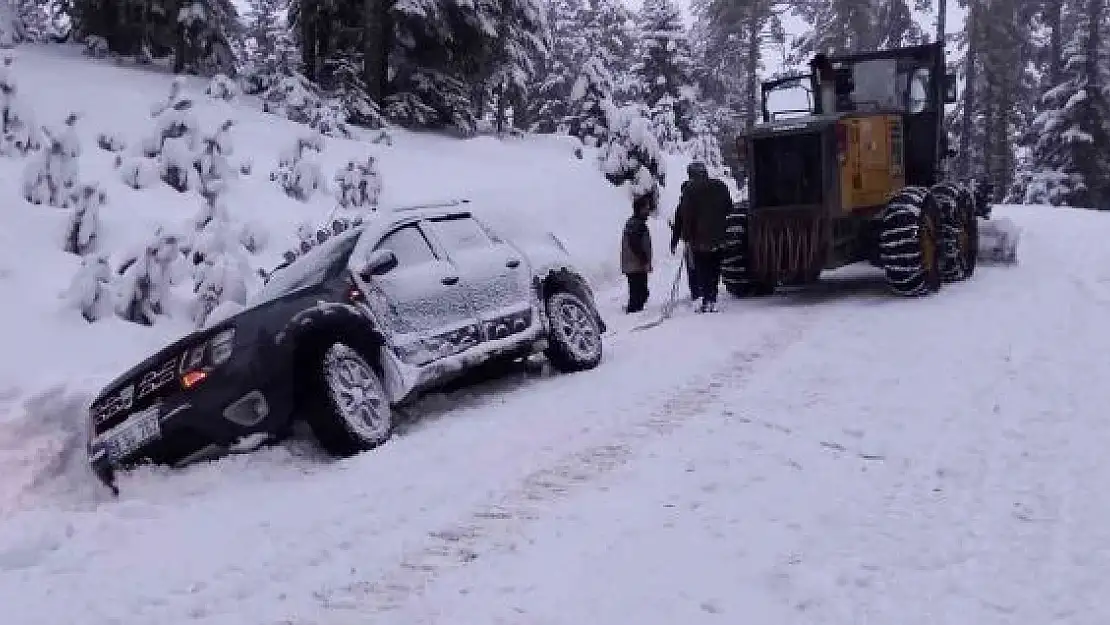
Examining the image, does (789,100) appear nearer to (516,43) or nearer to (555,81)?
(516,43)

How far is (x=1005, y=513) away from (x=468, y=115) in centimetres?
1822

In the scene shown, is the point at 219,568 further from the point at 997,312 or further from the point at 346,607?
the point at 997,312

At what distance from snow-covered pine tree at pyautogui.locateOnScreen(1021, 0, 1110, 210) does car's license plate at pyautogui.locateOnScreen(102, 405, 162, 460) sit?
3443 cm

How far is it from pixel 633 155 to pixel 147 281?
11.9m

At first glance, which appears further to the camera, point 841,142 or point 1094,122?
point 1094,122

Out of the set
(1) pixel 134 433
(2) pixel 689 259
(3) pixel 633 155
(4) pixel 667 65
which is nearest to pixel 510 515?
(1) pixel 134 433

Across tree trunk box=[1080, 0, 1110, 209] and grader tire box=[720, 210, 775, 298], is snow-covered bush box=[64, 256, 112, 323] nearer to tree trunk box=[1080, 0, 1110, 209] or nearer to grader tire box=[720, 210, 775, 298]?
grader tire box=[720, 210, 775, 298]

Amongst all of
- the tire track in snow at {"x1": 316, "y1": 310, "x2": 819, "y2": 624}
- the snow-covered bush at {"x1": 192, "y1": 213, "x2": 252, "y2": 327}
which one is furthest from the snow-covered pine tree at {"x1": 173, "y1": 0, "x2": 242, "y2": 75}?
the tire track in snow at {"x1": 316, "y1": 310, "x2": 819, "y2": 624}

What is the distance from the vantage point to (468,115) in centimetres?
2181

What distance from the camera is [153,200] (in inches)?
468

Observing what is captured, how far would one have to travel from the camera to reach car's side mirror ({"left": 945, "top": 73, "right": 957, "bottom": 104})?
1330 cm

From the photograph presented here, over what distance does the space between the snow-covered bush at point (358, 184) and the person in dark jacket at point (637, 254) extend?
3.80 metres

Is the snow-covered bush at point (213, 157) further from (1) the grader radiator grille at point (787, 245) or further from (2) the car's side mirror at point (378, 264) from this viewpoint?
(1) the grader radiator grille at point (787, 245)

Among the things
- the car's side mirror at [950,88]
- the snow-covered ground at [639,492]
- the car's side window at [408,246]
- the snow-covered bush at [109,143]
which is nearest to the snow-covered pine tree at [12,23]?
the snow-covered bush at [109,143]
